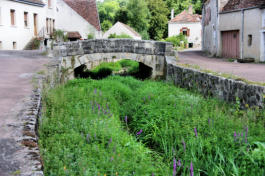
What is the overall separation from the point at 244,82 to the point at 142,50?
8.34 m

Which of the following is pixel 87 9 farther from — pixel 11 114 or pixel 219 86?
pixel 11 114

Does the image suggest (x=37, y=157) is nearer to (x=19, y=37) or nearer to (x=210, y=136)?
(x=210, y=136)

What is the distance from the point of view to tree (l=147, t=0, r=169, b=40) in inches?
2023

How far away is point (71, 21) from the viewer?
35750mm

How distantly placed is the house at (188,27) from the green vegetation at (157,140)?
4251 cm

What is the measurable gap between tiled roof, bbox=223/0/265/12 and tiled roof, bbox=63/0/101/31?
18.0 m

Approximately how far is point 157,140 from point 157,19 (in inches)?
1817

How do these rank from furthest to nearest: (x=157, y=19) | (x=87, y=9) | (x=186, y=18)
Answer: (x=157, y=19)
(x=186, y=18)
(x=87, y=9)

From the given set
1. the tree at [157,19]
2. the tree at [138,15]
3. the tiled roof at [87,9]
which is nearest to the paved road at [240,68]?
the tiled roof at [87,9]

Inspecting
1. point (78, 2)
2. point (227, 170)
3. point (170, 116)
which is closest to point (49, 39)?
point (78, 2)

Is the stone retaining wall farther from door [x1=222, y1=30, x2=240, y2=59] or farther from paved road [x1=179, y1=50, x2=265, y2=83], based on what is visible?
door [x1=222, y1=30, x2=240, y2=59]

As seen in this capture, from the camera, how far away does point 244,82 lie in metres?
7.34

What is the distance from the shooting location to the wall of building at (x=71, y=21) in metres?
35.3

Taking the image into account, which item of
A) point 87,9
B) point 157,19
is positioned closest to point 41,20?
point 87,9
